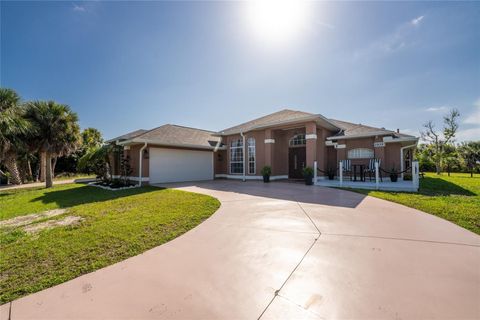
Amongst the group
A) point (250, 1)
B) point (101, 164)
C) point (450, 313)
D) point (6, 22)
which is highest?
point (250, 1)

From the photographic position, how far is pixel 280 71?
11.3 metres

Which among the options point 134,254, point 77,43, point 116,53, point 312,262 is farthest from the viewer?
point 116,53

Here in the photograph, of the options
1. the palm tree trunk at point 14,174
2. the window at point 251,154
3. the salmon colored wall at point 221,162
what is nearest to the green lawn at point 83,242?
the window at point 251,154

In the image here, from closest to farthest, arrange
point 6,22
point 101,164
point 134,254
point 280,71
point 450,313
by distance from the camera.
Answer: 1. point 450,313
2. point 134,254
3. point 6,22
4. point 280,71
5. point 101,164

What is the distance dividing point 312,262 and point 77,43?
1266cm

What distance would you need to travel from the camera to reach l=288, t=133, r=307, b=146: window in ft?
47.2

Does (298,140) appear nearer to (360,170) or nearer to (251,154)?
(251,154)

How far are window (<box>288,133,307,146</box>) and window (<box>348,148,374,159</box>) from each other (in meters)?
3.23

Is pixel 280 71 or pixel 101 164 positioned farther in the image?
pixel 101 164

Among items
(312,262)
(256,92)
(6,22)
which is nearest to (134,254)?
(312,262)

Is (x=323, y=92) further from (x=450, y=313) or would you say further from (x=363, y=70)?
(x=450, y=313)

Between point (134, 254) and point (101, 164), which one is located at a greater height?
point (101, 164)

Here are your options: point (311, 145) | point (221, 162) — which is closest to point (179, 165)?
point (221, 162)

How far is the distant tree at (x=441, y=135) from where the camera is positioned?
2439 centimetres
